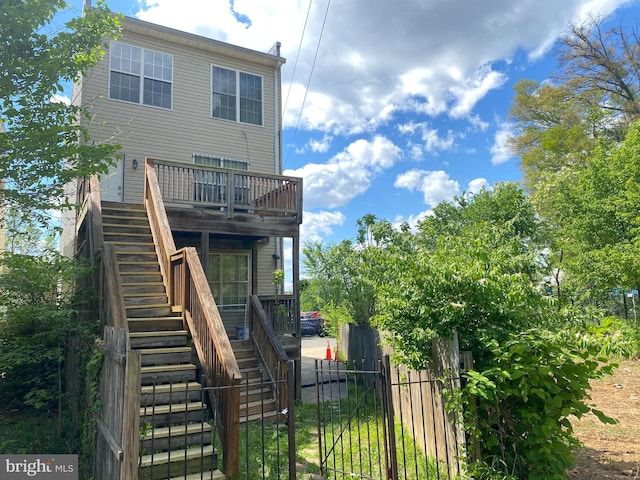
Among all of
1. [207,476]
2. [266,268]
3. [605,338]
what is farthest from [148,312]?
[266,268]

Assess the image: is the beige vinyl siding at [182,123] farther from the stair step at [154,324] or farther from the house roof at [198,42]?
the stair step at [154,324]

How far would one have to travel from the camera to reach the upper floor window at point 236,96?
1223 centimetres

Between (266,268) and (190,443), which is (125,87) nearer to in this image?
(266,268)

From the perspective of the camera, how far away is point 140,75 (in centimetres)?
1122

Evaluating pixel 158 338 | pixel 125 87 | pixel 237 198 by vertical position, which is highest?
pixel 125 87

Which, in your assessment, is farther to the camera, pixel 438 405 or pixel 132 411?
pixel 438 405

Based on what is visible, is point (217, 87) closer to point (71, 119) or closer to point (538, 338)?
point (71, 119)

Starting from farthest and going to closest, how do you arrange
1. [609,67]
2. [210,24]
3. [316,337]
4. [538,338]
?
[316,337] → [609,67] → [210,24] → [538,338]

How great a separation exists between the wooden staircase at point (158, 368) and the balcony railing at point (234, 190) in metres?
1.13

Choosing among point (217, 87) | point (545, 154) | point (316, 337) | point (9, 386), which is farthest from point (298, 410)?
point (545, 154)

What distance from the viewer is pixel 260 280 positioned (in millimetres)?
11727

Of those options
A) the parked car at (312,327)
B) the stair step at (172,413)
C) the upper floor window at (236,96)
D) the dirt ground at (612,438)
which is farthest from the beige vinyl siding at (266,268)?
the parked car at (312,327)

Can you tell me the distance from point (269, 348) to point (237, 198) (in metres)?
3.56

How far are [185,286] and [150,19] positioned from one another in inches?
351
